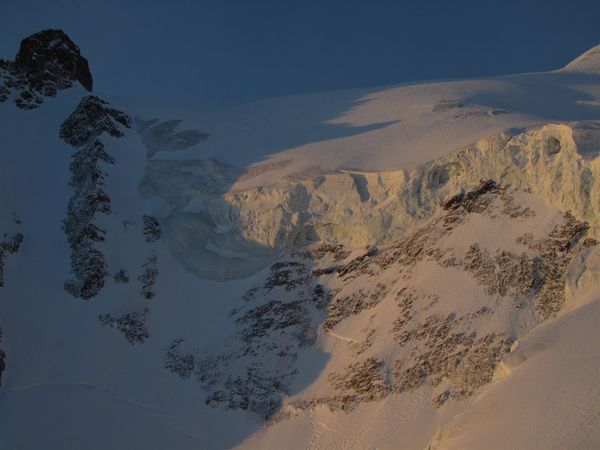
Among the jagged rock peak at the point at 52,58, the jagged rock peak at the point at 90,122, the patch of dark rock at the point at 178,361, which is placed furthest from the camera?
the jagged rock peak at the point at 52,58

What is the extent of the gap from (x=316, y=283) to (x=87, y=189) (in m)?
16.4

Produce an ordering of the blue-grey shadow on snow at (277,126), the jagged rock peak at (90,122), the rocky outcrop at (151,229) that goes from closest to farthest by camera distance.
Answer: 1. the rocky outcrop at (151,229)
2. the blue-grey shadow on snow at (277,126)
3. the jagged rock peak at (90,122)

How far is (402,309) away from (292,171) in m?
12.8

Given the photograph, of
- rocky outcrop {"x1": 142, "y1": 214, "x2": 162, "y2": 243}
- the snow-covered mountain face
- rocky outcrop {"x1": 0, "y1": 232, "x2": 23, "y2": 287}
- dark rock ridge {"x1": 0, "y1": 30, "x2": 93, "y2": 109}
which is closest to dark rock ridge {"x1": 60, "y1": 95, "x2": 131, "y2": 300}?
the snow-covered mountain face

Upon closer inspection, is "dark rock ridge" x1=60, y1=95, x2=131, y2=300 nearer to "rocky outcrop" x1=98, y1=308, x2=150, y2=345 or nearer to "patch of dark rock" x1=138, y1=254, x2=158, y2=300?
"patch of dark rock" x1=138, y1=254, x2=158, y2=300

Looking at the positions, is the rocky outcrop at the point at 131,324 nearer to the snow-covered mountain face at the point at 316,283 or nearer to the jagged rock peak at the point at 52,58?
the snow-covered mountain face at the point at 316,283

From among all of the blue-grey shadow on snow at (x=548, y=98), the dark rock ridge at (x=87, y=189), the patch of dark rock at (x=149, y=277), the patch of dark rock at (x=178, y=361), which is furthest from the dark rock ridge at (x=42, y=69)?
the blue-grey shadow on snow at (x=548, y=98)

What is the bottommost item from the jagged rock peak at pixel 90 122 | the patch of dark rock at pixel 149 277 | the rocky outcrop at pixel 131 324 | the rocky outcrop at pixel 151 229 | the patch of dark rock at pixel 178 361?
the patch of dark rock at pixel 178 361

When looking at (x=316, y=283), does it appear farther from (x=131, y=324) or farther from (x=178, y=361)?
(x=131, y=324)

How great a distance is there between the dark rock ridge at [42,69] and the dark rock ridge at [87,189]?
5541 mm

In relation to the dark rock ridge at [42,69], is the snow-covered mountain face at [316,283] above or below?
below

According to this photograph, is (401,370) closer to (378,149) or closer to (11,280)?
(378,149)

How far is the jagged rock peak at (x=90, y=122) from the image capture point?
5347cm

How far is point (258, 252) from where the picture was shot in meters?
42.4
